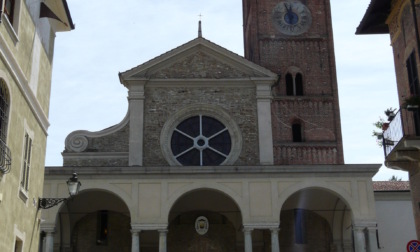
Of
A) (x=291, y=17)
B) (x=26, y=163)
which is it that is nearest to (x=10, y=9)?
(x=26, y=163)

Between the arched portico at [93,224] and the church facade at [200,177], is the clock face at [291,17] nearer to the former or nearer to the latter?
the church facade at [200,177]

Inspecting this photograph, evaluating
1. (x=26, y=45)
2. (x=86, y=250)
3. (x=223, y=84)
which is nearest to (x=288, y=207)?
(x=223, y=84)

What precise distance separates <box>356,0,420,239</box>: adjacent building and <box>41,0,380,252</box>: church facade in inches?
181

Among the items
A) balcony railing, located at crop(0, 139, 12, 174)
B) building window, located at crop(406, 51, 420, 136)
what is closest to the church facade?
building window, located at crop(406, 51, 420, 136)

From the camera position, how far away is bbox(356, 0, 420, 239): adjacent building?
46.9 ft

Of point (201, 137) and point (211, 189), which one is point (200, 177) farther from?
point (201, 137)

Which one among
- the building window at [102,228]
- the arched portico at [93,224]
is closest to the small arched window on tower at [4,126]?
the arched portico at [93,224]

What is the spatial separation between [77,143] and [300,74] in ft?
38.5

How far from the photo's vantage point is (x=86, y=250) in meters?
22.9

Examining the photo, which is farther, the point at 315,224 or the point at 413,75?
the point at 315,224

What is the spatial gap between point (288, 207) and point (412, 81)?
362 inches

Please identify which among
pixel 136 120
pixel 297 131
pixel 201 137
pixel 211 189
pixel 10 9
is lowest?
pixel 211 189

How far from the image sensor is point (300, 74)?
29422 mm

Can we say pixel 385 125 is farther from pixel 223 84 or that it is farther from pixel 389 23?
pixel 223 84
